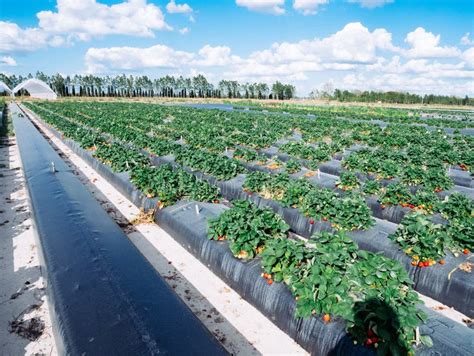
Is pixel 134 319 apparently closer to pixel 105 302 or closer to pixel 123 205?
pixel 105 302

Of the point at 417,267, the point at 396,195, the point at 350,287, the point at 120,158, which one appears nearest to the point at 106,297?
the point at 350,287

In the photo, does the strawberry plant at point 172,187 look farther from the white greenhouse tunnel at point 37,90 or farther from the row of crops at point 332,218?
the white greenhouse tunnel at point 37,90

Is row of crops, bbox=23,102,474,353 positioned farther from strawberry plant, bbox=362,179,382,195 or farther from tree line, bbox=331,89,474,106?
tree line, bbox=331,89,474,106

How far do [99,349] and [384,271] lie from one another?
3816 mm

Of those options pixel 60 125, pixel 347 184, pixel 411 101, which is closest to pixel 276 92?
pixel 411 101

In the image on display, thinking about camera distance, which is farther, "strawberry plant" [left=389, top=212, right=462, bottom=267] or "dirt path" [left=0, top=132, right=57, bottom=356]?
"strawberry plant" [left=389, top=212, right=462, bottom=267]

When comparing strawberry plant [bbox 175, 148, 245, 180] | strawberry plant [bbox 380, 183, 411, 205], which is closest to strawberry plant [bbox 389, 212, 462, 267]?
strawberry plant [bbox 380, 183, 411, 205]

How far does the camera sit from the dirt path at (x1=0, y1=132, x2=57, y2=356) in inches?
193

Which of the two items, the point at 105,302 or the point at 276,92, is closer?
the point at 105,302

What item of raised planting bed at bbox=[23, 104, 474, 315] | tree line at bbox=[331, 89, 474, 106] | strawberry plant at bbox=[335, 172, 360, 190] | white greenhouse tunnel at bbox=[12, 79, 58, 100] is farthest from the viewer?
tree line at bbox=[331, 89, 474, 106]

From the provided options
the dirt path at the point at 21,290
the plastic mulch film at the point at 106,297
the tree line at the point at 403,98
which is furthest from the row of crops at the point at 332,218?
the tree line at the point at 403,98

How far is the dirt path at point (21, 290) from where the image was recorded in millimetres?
4895

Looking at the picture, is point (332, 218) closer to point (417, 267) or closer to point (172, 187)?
point (417, 267)

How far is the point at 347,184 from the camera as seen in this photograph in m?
9.98
